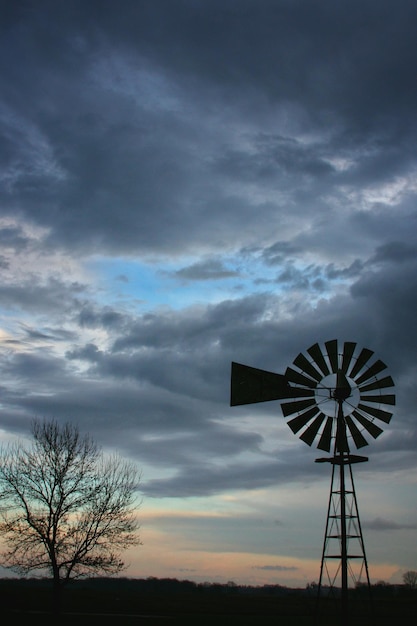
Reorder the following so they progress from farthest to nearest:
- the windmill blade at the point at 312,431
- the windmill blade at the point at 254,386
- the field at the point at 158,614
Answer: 1. the field at the point at 158,614
2. the windmill blade at the point at 312,431
3. the windmill blade at the point at 254,386

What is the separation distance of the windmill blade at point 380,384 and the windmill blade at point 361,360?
608 millimetres

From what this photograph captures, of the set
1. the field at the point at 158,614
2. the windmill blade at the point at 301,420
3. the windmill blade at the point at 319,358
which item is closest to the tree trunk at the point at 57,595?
the field at the point at 158,614

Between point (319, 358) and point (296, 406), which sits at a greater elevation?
point (319, 358)

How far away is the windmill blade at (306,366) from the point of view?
20219mm

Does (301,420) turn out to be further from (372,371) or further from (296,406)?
(372,371)

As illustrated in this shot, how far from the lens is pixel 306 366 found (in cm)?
2030

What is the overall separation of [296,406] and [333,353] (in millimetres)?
2202

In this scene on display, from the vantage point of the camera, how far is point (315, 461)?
2008 cm

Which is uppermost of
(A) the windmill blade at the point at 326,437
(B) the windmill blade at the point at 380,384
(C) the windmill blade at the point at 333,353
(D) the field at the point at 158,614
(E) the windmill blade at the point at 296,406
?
(C) the windmill blade at the point at 333,353

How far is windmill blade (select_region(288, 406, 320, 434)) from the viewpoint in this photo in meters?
20.0

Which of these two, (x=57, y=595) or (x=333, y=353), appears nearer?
(x=333, y=353)

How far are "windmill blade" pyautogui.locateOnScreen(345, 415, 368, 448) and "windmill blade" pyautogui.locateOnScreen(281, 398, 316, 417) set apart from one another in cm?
133

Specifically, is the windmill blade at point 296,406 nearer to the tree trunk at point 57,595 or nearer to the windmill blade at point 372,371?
the windmill blade at point 372,371

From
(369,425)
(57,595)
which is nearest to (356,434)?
(369,425)
